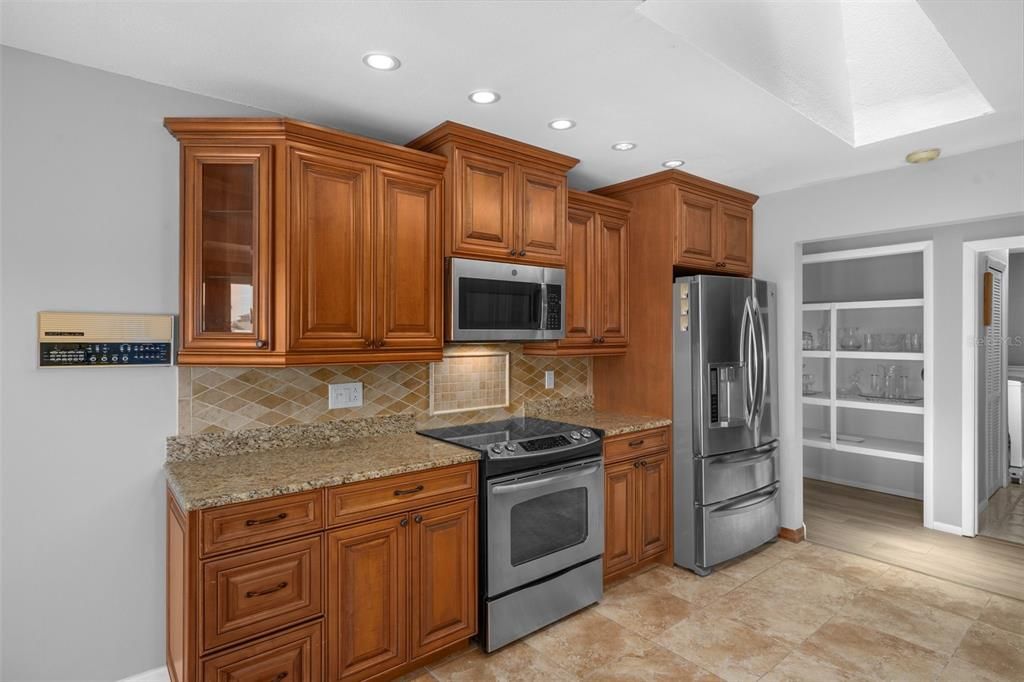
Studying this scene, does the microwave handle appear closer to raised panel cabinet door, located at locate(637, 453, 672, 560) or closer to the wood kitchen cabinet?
the wood kitchen cabinet

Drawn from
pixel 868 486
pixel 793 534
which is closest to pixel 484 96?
pixel 793 534

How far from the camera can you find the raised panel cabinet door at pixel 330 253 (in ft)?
7.44

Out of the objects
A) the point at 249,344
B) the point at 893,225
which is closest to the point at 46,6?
the point at 249,344

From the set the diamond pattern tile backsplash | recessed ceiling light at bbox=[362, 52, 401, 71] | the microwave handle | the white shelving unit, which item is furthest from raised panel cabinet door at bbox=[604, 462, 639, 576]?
the white shelving unit

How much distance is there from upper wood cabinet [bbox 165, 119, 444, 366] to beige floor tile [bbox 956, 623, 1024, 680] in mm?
3046

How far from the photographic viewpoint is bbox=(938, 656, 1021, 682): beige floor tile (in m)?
2.30

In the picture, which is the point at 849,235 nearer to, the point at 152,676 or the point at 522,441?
the point at 522,441

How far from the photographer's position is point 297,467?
2213mm

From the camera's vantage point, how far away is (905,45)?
2.39 meters

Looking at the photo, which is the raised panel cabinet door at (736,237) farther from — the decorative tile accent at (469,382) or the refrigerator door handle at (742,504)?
the decorative tile accent at (469,382)

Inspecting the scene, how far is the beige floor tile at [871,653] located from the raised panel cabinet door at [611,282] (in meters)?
1.94

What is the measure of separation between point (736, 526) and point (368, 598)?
2395 mm

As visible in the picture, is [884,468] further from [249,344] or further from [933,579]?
[249,344]

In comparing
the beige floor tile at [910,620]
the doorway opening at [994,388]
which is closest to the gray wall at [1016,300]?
the doorway opening at [994,388]
